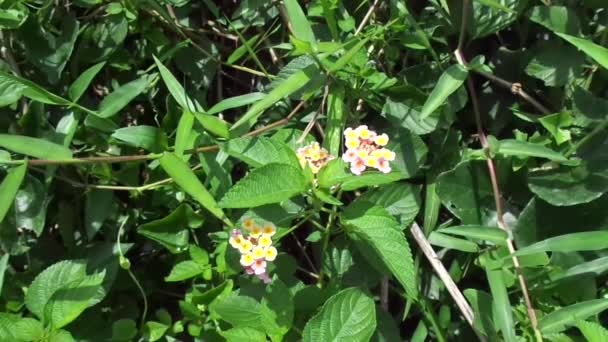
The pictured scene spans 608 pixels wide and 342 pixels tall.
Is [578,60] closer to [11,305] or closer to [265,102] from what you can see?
[265,102]

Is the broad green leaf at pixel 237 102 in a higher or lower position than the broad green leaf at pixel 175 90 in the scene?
lower

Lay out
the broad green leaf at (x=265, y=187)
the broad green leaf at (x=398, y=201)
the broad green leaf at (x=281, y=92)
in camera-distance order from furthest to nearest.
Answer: the broad green leaf at (x=398, y=201), the broad green leaf at (x=281, y=92), the broad green leaf at (x=265, y=187)

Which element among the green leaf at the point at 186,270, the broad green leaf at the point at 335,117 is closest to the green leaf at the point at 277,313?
the green leaf at the point at 186,270

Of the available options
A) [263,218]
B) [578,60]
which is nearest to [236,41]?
[263,218]

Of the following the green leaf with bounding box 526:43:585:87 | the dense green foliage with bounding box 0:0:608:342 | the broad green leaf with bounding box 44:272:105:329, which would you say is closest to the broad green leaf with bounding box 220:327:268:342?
the dense green foliage with bounding box 0:0:608:342

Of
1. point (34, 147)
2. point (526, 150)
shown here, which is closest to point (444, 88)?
point (526, 150)

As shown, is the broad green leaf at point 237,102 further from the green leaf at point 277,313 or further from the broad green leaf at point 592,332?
the broad green leaf at point 592,332
